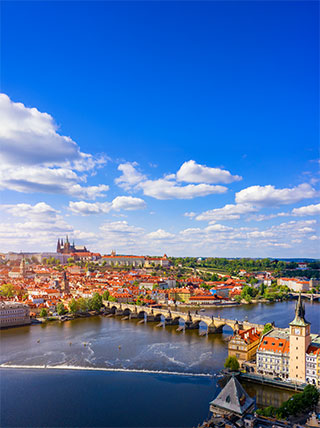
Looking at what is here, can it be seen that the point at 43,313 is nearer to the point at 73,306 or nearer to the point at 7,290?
the point at 73,306

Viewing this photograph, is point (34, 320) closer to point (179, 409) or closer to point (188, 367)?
point (188, 367)

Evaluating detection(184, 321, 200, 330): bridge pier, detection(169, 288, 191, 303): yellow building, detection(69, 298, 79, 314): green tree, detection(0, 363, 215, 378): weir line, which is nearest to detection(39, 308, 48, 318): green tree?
detection(69, 298, 79, 314): green tree

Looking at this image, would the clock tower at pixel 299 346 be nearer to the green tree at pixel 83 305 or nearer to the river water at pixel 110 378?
the river water at pixel 110 378

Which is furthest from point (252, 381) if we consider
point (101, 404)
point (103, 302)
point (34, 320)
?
point (103, 302)

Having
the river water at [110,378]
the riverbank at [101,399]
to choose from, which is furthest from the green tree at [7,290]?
the riverbank at [101,399]

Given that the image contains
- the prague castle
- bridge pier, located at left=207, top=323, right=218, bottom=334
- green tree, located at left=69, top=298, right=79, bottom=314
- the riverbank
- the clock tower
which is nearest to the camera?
the riverbank

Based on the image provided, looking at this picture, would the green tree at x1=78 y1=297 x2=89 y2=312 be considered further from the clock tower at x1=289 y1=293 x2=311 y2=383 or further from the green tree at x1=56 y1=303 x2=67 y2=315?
the clock tower at x1=289 y1=293 x2=311 y2=383
